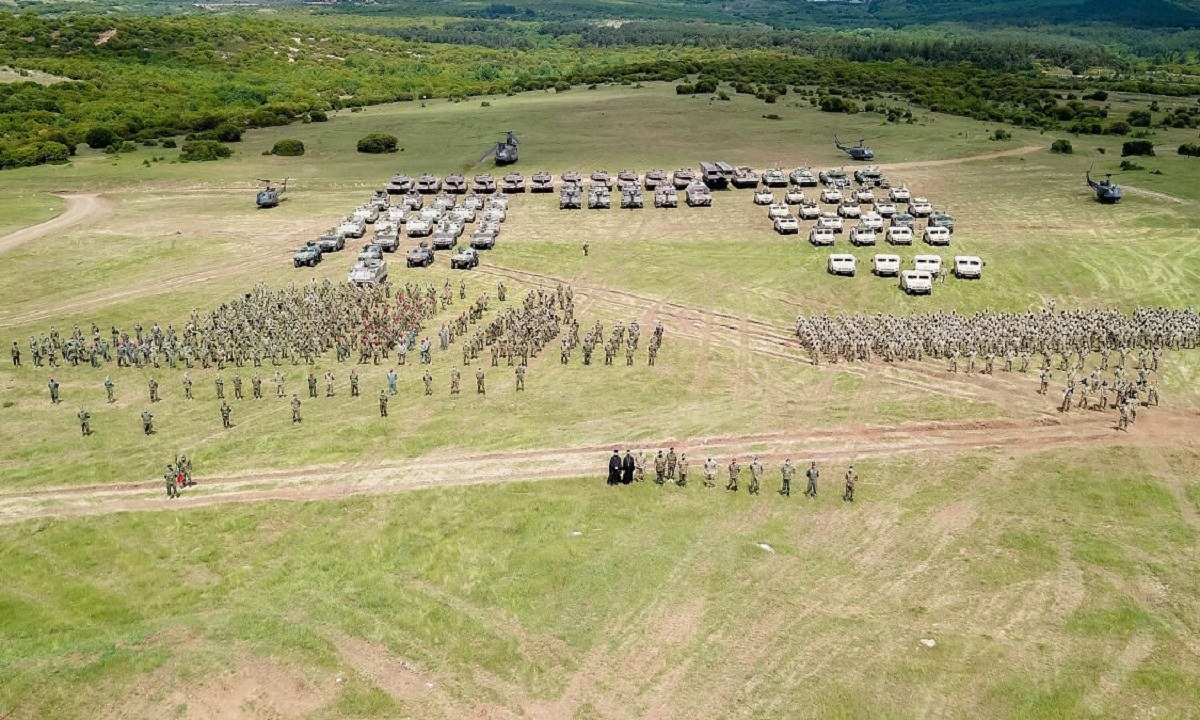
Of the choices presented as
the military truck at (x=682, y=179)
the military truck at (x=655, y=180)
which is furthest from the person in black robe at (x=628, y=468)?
the military truck at (x=682, y=179)

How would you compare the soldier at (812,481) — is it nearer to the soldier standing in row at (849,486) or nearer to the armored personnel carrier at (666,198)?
the soldier standing in row at (849,486)

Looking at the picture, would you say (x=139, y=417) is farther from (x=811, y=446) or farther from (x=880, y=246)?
(x=880, y=246)

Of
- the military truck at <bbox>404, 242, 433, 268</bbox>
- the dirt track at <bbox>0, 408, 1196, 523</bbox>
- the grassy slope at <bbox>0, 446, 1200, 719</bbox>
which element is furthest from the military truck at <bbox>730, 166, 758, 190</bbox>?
the grassy slope at <bbox>0, 446, 1200, 719</bbox>

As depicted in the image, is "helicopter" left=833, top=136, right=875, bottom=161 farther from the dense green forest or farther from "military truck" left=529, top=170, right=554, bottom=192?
"military truck" left=529, top=170, right=554, bottom=192

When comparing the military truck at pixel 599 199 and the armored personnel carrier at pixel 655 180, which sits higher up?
the armored personnel carrier at pixel 655 180

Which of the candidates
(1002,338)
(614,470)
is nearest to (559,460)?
(614,470)

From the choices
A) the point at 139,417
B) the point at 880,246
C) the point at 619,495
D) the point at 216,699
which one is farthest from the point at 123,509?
the point at 880,246
